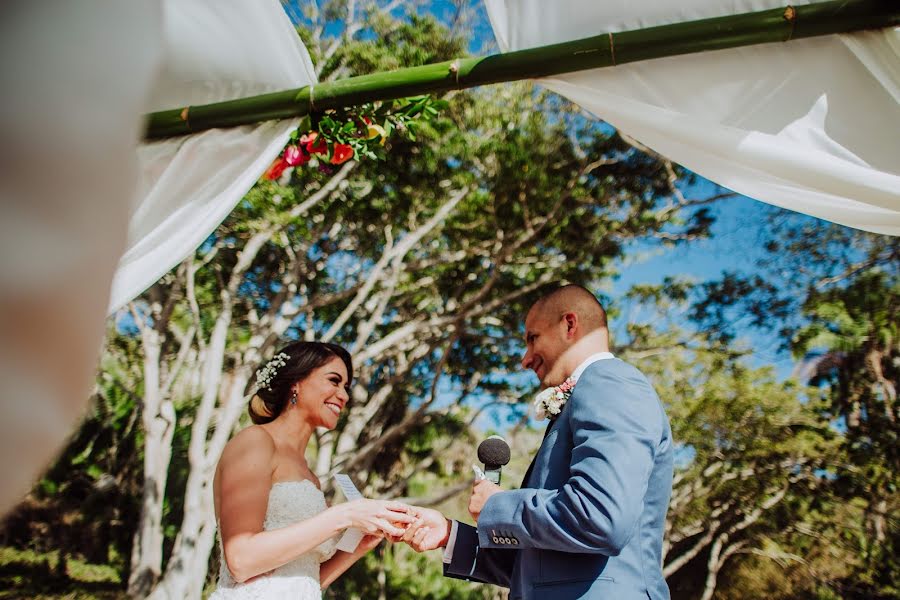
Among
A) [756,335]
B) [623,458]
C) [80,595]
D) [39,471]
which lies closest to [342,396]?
[623,458]

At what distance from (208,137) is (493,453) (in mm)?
1939

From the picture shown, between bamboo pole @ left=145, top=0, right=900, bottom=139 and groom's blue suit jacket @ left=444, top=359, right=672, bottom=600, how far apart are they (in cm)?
126

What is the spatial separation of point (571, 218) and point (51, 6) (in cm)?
1019

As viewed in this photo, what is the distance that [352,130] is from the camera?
3.03 m

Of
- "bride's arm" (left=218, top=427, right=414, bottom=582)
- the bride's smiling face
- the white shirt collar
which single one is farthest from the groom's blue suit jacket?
the bride's smiling face

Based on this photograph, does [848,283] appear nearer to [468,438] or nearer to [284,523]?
[468,438]

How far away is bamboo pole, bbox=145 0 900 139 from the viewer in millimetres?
2287

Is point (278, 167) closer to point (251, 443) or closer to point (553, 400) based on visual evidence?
point (251, 443)

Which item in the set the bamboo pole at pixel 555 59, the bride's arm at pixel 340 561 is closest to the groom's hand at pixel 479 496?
the bride's arm at pixel 340 561

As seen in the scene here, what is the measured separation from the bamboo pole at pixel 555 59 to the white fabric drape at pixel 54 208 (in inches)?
66.7

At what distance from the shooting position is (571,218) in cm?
1030

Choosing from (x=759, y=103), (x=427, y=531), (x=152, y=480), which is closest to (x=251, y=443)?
(x=427, y=531)

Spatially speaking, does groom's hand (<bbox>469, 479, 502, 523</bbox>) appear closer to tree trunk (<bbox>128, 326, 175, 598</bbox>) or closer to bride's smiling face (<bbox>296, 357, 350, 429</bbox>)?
bride's smiling face (<bbox>296, 357, 350, 429</bbox>)

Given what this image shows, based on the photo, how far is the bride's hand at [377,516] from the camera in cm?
282
